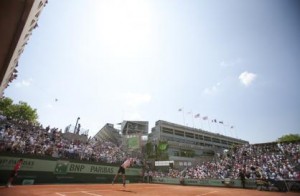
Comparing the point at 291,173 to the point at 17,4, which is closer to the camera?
the point at 17,4

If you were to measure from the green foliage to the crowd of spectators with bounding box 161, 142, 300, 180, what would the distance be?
42.0 metres

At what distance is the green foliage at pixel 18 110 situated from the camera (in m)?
50.2

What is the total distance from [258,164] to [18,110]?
188ft

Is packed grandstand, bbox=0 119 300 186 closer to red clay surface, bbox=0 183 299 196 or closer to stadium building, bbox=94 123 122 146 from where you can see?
red clay surface, bbox=0 183 299 196

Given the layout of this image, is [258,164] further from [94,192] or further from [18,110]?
[18,110]

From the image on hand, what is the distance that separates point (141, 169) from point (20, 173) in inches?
644

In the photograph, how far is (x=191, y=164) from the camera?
36.3 m

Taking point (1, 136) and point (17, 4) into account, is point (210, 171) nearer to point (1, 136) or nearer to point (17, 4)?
point (1, 136)

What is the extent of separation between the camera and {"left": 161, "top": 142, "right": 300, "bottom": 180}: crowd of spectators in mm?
21078

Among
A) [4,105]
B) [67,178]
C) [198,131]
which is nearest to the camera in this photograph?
[67,178]

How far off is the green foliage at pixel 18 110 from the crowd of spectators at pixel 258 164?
42.0 meters

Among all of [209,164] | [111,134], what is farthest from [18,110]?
[209,164]

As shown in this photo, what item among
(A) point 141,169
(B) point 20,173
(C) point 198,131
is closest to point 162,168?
(A) point 141,169

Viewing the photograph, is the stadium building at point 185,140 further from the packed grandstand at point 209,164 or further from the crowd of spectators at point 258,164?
the packed grandstand at point 209,164
